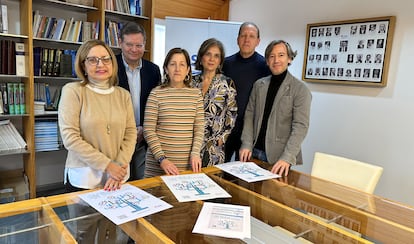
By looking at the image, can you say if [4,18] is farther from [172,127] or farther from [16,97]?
[172,127]

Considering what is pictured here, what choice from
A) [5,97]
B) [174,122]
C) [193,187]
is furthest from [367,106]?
[5,97]

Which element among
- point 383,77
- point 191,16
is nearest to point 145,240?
point 383,77

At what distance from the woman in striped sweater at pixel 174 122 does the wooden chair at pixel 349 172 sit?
84 centimetres

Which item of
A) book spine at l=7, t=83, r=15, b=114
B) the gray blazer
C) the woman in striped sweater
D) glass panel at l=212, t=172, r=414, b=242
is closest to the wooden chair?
the gray blazer

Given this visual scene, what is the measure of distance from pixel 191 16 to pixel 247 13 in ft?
2.45

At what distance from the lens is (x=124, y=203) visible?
4.06ft

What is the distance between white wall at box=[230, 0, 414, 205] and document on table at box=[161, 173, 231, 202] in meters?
2.17

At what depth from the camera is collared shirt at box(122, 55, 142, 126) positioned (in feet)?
7.52

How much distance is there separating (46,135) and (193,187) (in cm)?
225

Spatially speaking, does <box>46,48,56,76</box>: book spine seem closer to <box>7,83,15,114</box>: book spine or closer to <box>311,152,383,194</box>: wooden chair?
<box>7,83,15,114</box>: book spine

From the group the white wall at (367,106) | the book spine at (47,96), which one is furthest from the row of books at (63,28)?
the white wall at (367,106)

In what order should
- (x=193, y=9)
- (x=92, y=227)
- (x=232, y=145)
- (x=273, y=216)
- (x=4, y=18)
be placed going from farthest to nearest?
(x=193, y=9), (x=4, y=18), (x=232, y=145), (x=273, y=216), (x=92, y=227)

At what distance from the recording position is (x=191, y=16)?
14.0 ft

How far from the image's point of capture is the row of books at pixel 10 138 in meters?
2.91
